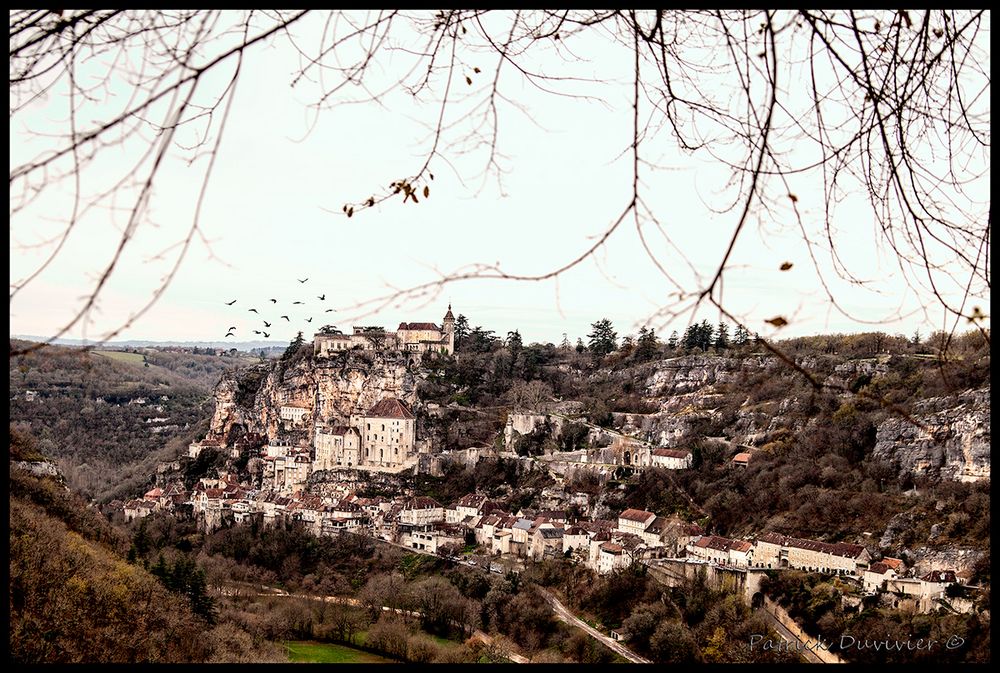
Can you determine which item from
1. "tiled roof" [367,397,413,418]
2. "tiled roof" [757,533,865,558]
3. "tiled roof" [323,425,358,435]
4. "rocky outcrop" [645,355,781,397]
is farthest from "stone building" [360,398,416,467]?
"tiled roof" [757,533,865,558]

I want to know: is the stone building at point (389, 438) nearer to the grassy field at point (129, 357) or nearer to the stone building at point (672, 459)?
the stone building at point (672, 459)

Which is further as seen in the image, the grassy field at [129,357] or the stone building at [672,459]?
the grassy field at [129,357]

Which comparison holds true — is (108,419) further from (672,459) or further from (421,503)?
(672,459)

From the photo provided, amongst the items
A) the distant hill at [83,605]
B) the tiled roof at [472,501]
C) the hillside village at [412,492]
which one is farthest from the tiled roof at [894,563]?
the tiled roof at [472,501]

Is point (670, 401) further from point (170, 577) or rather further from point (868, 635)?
point (170, 577)

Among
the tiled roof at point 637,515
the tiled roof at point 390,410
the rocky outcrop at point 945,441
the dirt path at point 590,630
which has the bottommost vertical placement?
the dirt path at point 590,630

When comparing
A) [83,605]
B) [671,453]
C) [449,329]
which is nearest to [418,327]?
[449,329]
